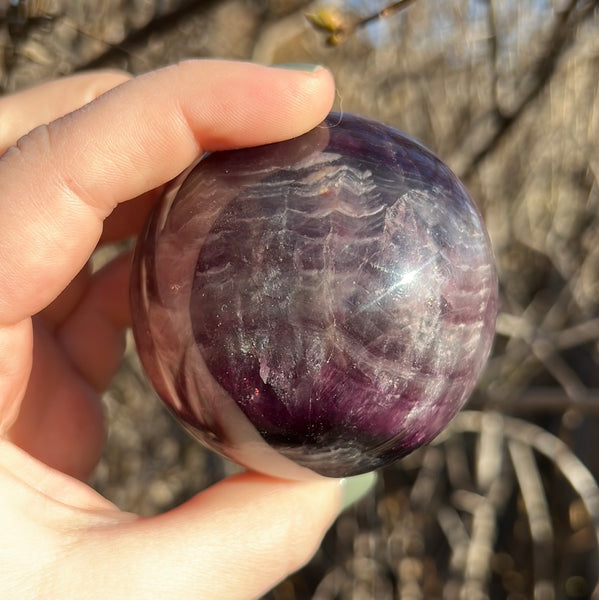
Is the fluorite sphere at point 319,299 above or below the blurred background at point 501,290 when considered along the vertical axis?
above

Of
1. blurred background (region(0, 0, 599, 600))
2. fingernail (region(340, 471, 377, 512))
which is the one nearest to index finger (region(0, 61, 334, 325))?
fingernail (region(340, 471, 377, 512))

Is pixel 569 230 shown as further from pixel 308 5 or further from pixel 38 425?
pixel 38 425

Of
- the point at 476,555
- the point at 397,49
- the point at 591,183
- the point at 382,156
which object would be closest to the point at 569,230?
the point at 591,183

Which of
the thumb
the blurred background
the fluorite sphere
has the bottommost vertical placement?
the blurred background

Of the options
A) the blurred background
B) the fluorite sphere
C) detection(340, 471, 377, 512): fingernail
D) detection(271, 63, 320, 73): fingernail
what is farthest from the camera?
the blurred background

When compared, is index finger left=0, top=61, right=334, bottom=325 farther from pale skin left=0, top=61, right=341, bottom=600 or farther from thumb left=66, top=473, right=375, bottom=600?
thumb left=66, top=473, right=375, bottom=600

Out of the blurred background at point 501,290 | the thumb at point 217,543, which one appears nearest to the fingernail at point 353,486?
the thumb at point 217,543

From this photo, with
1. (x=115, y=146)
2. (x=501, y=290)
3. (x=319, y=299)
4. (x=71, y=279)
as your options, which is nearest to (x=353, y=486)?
(x=319, y=299)

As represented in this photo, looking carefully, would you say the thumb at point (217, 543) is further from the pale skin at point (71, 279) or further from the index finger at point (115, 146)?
the index finger at point (115, 146)
